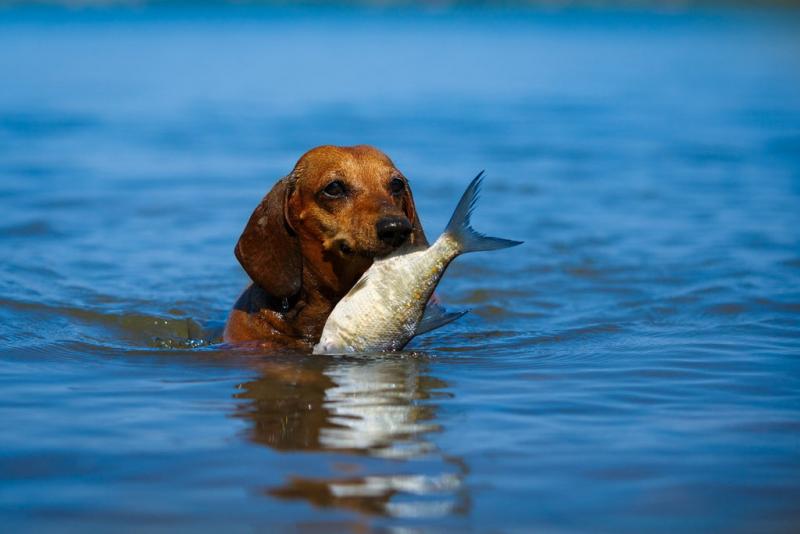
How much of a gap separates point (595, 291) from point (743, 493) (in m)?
4.85

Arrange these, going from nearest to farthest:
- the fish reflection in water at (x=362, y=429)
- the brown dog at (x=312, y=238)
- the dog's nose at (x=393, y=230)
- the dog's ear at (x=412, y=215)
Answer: the fish reflection in water at (x=362, y=429), the dog's nose at (x=393, y=230), the brown dog at (x=312, y=238), the dog's ear at (x=412, y=215)

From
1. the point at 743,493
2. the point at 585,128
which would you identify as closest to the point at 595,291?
the point at 743,493

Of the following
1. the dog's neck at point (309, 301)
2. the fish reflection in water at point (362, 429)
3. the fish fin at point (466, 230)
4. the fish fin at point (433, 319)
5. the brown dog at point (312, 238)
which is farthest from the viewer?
the dog's neck at point (309, 301)

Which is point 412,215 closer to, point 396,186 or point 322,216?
point 396,186

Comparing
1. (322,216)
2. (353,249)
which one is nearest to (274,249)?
(322,216)

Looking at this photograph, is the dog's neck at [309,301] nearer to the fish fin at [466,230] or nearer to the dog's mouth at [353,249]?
the dog's mouth at [353,249]

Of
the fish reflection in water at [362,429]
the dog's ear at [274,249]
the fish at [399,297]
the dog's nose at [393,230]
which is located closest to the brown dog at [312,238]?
the dog's ear at [274,249]

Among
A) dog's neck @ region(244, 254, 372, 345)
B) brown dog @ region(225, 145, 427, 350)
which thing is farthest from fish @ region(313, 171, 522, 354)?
dog's neck @ region(244, 254, 372, 345)

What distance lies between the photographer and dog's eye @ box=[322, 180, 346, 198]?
6.41 metres

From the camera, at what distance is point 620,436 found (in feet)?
16.4

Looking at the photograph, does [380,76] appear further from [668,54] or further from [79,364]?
[79,364]

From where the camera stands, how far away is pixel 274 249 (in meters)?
6.55

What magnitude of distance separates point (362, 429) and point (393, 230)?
123 cm

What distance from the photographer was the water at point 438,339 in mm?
4297
